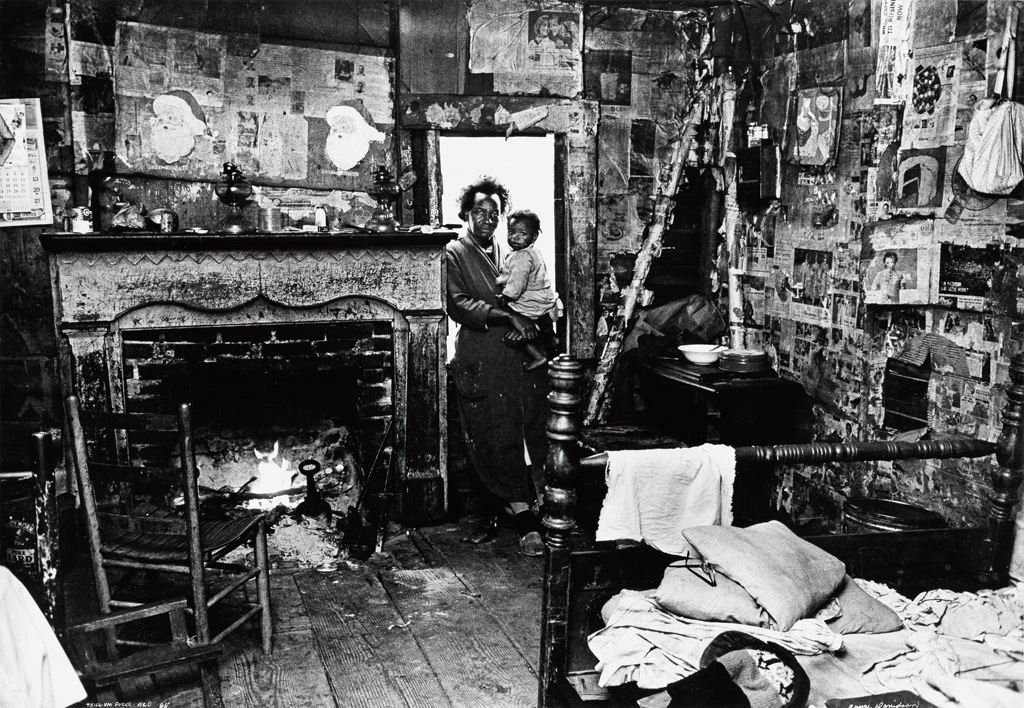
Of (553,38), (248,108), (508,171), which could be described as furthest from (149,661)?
(553,38)

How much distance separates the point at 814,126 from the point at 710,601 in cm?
277

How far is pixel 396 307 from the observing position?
448 cm

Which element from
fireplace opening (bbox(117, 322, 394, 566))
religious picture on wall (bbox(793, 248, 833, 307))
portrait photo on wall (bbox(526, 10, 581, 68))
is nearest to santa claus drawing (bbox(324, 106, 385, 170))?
fireplace opening (bbox(117, 322, 394, 566))

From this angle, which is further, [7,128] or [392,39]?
[392,39]

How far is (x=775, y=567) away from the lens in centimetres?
238

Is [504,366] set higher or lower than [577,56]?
lower

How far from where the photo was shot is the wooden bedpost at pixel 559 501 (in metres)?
2.44

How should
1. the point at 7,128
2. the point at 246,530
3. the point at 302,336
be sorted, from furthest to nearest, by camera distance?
the point at 302,336 < the point at 7,128 < the point at 246,530

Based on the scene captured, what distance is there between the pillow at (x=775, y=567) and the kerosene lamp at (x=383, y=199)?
2.58 m

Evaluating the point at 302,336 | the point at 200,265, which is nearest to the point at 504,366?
the point at 302,336

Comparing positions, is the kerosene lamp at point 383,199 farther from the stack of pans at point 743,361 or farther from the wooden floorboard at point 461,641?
the stack of pans at point 743,361

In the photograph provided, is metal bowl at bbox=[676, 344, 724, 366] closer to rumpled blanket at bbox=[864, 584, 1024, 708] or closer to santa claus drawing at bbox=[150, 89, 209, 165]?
rumpled blanket at bbox=[864, 584, 1024, 708]

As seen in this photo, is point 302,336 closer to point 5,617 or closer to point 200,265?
point 200,265

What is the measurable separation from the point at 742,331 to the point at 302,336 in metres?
2.54
